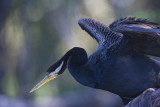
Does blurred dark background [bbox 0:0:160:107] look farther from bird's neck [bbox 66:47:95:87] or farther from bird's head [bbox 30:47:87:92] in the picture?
bird's neck [bbox 66:47:95:87]

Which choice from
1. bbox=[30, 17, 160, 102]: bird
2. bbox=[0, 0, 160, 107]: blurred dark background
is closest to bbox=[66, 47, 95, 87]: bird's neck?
bbox=[30, 17, 160, 102]: bird

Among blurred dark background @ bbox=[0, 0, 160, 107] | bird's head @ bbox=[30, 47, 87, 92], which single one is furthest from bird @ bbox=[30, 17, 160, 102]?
blurred dark background @ bbox=[0, 0, 160, 107]

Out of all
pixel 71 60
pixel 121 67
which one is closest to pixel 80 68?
pixel 71 60

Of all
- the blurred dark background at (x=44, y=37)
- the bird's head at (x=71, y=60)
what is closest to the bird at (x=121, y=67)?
the bird's head at (x=71, y=60)

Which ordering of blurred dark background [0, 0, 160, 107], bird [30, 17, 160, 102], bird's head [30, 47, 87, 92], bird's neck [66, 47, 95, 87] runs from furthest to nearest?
blurred dark background [0, 0, 160, 107], bird's head [30, 47, 87, 92], bird's neck [66, 47, 95, 87], bird [30, 17, 160, 102]

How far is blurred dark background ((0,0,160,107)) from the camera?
21.3 m

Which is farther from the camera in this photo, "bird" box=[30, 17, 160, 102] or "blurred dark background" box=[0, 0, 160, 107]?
"blurred dark background" box=[0, 0, 160, 107]

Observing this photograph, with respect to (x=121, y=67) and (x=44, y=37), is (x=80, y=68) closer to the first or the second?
(x=121, y=67)

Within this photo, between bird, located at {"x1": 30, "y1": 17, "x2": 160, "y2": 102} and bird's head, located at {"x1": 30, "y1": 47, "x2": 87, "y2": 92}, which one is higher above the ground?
bird's head, located at {"x1": 30, "y1": 47, "x2": 87, "y2": 92}

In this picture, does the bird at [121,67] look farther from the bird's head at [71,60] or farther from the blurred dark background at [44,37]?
the blurred dark background at [44,37]

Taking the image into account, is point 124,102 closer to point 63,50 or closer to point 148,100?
point 148,100

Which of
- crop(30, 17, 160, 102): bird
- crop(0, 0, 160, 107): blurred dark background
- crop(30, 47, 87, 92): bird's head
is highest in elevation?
crop(30, 47, 87, 92): bird's head

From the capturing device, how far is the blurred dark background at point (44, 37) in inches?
839

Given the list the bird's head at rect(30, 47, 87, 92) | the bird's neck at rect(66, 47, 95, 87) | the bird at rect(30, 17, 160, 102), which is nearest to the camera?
the bird at rect(30, 17, 160, 102)
